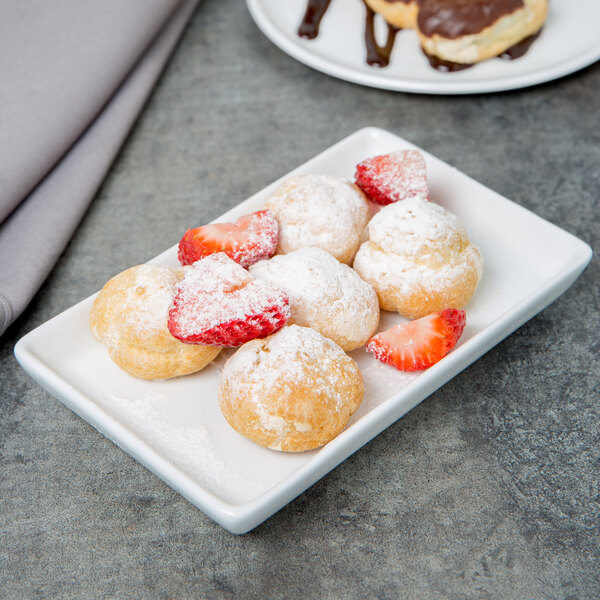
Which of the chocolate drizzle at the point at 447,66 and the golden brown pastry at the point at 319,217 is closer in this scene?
the golden brown pastry at the point at 319,217

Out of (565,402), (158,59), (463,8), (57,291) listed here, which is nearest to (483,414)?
(565,402)

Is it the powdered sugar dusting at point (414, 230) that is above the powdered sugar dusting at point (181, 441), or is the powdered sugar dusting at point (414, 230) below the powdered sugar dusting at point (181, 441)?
above

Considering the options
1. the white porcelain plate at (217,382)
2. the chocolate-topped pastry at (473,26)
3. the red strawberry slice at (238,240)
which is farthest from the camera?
the chocolate-topped pastry at (473,26)

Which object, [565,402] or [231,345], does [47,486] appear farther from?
[565,402]

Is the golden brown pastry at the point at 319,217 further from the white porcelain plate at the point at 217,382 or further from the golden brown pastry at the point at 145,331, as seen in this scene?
the golden brown pastry at the point at 145,331

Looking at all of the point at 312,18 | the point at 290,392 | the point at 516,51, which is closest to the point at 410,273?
the point at 290,392

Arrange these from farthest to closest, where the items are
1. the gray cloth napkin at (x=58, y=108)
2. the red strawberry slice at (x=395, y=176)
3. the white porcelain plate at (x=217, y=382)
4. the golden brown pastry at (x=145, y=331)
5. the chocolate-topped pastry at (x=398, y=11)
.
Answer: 1. the chocolate-topped pastry at (x=398, y=11)
2. the gray cloth napkin at (x=58, y=108)
3. the red strawberry slice at (x=395, y=176)
4. the golden brown pastry at (x=145, y=331)
5. the white porcelain plate at (x=217, y=382)

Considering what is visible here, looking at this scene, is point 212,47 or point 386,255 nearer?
point 386,255

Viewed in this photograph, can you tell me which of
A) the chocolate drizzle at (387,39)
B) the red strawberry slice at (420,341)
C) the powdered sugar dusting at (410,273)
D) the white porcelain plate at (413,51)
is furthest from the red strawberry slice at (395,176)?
the chocolate drizzle at (387,39)
